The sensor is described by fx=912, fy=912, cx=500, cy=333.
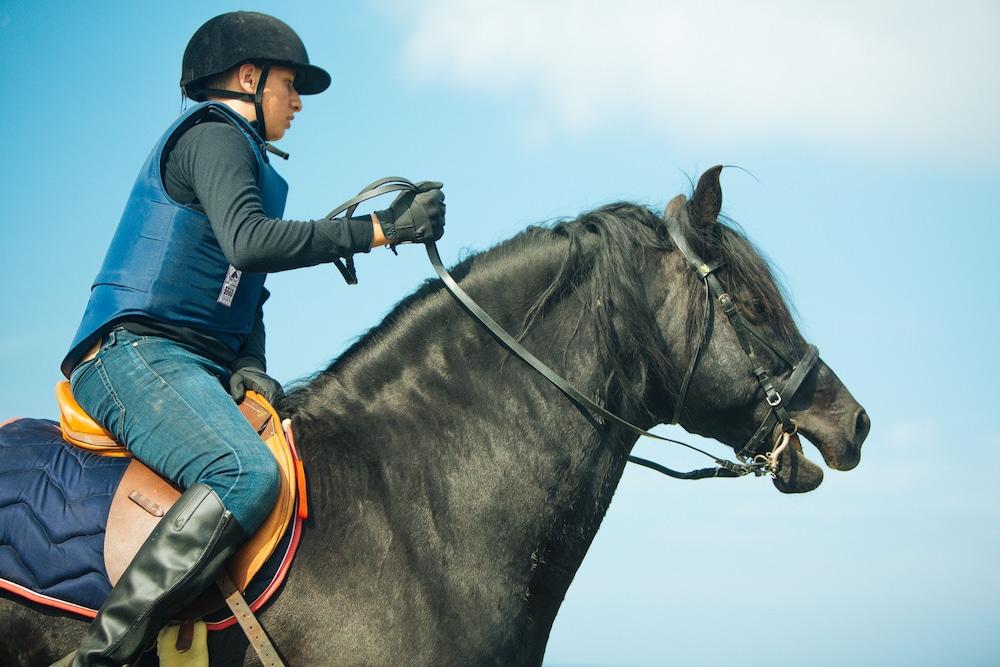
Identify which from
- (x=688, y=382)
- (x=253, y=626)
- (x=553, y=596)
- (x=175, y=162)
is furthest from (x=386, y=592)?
(x=175, y=162)

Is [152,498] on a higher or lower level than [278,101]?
lower

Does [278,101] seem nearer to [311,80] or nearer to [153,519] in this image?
[311,80]

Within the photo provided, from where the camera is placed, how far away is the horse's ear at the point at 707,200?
15.6 ft

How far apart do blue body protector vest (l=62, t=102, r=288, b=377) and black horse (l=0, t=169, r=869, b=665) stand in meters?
0.61

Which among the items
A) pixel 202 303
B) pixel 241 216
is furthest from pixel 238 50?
pixel 202 303

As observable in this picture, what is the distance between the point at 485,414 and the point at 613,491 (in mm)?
765

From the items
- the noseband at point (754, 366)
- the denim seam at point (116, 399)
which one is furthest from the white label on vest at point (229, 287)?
the noseband at point (754, 366)

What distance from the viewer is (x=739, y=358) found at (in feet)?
15.0

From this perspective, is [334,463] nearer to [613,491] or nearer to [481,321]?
[481,321]

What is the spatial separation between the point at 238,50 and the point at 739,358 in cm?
294

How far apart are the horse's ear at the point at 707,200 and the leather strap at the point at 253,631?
2.88 m

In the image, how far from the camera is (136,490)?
3.82 metres

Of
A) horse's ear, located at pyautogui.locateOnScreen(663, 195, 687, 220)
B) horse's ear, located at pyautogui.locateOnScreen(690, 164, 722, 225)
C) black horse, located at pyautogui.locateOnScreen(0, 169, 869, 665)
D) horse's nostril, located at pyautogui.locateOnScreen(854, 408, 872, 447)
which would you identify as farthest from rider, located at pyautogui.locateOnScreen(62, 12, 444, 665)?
horse's nostril, located at pyautogui.locateOnScreen(854, 408, 872, 447)

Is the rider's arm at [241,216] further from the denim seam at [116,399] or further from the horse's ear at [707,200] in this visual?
the horse's ear at [707,200]
